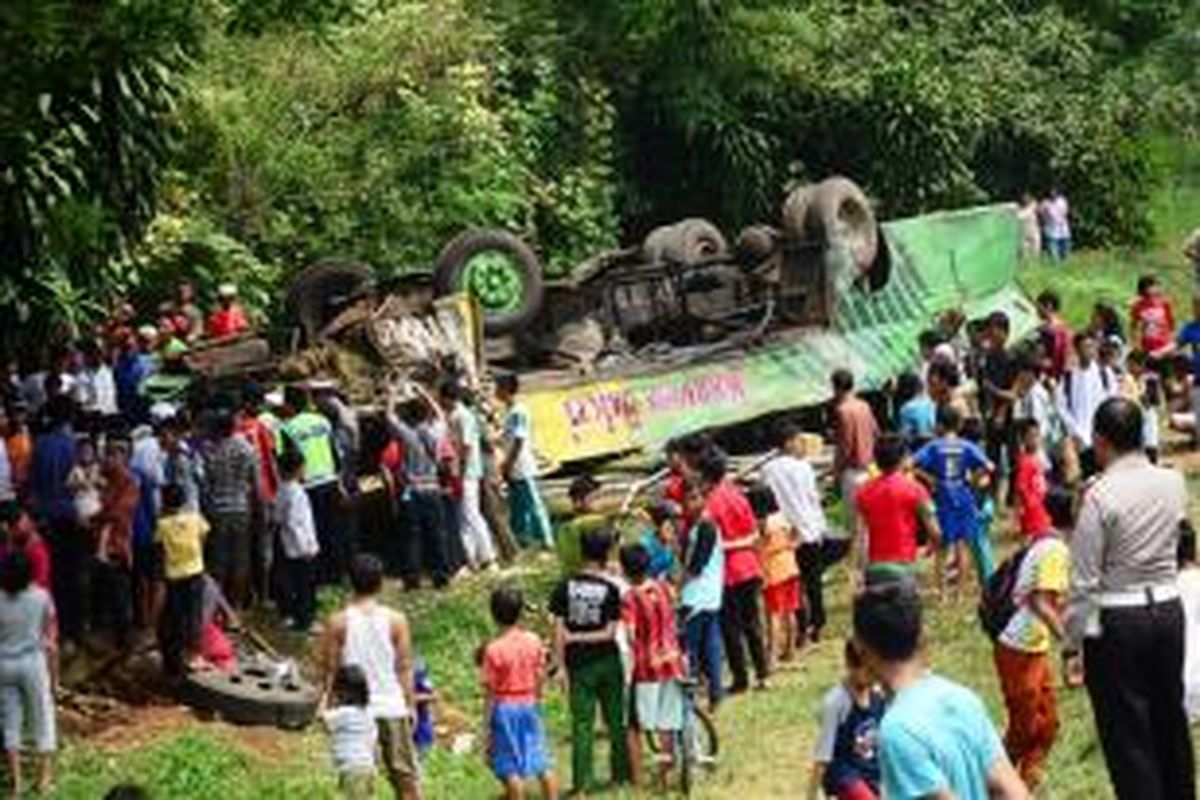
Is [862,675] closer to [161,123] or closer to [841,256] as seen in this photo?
[161,123]

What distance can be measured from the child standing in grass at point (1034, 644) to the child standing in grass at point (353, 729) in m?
3.01

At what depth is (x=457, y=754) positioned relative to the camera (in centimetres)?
1512

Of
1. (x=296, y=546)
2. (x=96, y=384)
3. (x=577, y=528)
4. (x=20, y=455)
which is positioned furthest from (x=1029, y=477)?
(x=96, y=384)

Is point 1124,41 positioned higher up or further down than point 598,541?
higher up

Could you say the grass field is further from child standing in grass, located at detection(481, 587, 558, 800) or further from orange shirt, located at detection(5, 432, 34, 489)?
orange shirt, located at detection(5, 432, 34, 489)

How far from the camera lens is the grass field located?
43.5ft

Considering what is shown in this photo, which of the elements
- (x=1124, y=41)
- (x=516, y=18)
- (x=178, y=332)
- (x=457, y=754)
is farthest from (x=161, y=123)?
(x=1124, y=41)

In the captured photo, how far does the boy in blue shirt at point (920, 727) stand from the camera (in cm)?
678

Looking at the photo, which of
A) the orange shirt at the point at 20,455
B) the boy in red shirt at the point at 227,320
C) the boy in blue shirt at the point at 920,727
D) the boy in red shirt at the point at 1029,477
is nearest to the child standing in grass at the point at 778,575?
the boy in red shirt at the point at 1029,477

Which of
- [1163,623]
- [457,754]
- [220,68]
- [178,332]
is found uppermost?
[220,68]

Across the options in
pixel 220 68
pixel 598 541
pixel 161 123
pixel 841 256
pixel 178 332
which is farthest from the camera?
pixel 220 68

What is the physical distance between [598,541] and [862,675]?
3708 millimetres

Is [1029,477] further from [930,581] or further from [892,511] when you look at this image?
[930,581]

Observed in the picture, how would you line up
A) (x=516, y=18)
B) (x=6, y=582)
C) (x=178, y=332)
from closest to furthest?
Answer: 1. (x=6, y=582)
2. (x=178, y=332)
3. (x=516, y=18)
